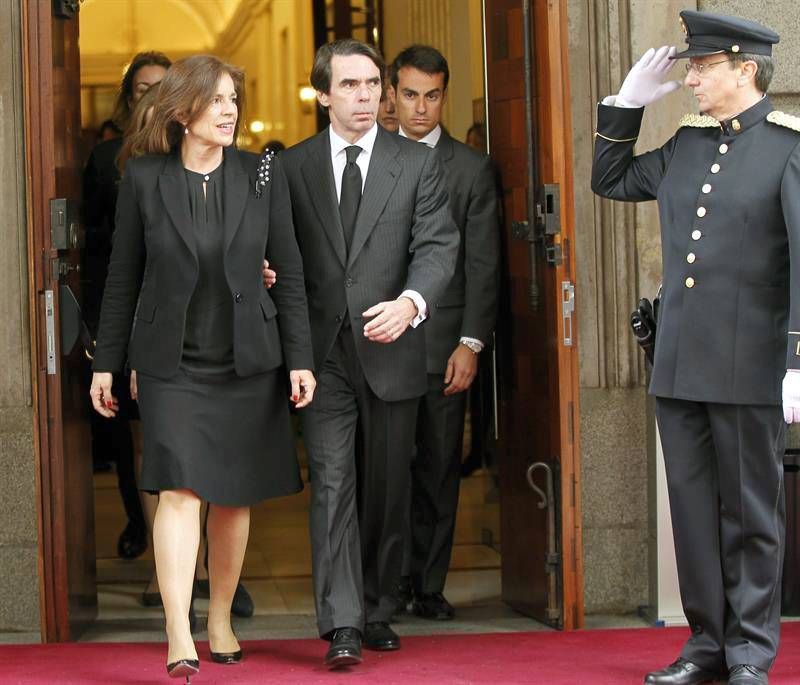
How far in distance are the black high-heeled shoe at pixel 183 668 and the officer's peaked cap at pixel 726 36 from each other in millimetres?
2216

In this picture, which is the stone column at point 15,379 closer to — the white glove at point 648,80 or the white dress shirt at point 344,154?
the white dress shirt at point 344,154

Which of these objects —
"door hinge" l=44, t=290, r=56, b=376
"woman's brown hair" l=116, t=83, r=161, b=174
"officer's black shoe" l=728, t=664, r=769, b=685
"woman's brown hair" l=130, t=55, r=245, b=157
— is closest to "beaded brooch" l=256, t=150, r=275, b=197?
"woman's brown hair" l=130, t=55, r=245, b=157

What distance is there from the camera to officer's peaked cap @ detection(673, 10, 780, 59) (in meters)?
4.59

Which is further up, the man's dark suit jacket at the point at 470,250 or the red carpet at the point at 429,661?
the man's dark suit jacket at the point at 470,250

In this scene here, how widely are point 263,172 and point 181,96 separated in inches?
13.8

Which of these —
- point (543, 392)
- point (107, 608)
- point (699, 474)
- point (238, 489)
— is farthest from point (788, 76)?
point (107, 608)

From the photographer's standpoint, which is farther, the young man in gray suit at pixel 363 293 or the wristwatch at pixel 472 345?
the wristwatch at pixel 472 345

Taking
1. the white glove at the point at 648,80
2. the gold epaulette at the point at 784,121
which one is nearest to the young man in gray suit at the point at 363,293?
the white glove at the point at 648,80

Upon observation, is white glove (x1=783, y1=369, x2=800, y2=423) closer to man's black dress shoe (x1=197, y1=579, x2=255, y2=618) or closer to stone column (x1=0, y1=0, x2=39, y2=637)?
man's black dress shoe (x1=197, y1=579, x2=255, y2=618)

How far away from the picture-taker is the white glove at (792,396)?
4406 millimetres

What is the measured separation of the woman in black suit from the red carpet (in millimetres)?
430

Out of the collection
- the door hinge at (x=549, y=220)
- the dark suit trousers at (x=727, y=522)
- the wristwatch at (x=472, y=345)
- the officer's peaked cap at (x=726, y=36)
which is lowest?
the dark suit trousers at (x=727, y=522)

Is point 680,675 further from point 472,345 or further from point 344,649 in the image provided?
point 472,345

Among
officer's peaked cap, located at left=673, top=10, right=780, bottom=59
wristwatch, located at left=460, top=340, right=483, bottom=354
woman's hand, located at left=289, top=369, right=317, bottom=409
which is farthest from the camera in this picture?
wristwatch, located at left=460, top=340, right=483, bottom=354
